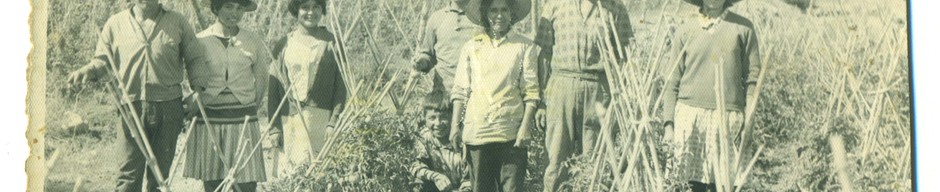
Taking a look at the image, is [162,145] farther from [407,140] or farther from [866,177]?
[866,177]

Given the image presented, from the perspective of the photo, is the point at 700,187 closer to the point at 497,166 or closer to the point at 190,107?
the point at 497,166

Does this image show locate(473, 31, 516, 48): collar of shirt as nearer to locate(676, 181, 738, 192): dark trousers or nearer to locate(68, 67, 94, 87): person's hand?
locate(676, 181, 738, 192): dark trousers

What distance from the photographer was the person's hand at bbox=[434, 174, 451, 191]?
7539mm

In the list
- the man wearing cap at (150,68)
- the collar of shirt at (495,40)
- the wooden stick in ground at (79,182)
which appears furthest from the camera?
the wooden stick in ground at (79,182)

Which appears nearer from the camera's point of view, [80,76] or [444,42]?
[444,42]

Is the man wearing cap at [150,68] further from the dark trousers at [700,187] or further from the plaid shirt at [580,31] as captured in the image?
the dark trousers at [700,187]

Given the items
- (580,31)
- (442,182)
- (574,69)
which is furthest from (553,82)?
(442,182)

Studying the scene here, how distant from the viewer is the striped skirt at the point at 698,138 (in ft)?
24.7

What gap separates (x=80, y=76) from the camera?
7.71m

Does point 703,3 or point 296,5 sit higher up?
point 703,3

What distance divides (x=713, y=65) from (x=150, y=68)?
2.50 metres

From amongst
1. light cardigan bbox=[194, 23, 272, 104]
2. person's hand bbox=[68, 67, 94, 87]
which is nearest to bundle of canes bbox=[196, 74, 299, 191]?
light cardigan bbox=[194, 23, 272, 104]

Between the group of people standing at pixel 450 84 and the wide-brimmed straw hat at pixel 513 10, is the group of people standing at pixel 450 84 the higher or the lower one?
the lower one

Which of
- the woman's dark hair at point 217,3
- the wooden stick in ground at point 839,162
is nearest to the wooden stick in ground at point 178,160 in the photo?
the woman's dark hair at point 217,3
